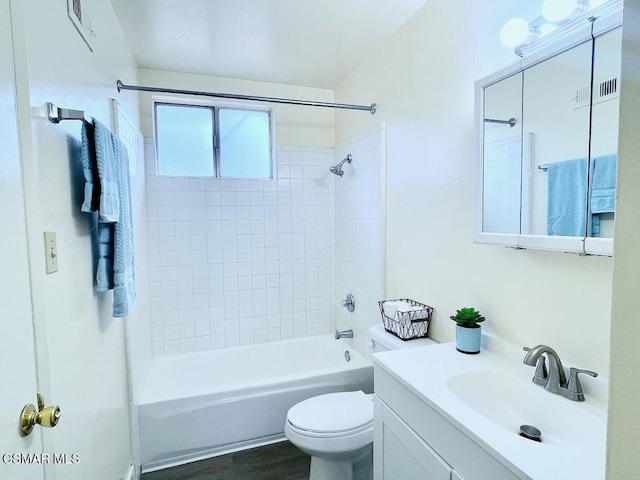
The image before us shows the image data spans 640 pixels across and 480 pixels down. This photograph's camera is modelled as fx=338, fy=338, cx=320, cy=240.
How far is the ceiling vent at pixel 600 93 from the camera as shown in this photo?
0.95m

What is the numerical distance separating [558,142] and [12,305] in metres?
1.61

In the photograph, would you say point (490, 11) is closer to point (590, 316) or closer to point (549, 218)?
point (549, 218)

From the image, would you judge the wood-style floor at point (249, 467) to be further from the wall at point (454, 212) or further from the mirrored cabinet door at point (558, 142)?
the mirrored cabinet door at point (558, 142)

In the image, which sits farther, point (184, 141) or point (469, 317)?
point (184, 141)

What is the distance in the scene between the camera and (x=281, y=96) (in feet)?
9.69

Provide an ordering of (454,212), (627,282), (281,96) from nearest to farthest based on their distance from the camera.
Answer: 1. (627,282)
2. (454,212)
3. (281,96)

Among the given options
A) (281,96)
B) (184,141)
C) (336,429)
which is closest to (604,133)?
(336,429)

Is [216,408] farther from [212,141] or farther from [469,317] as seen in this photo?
[212,141]

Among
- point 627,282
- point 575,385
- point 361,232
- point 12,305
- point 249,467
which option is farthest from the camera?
point 361,232

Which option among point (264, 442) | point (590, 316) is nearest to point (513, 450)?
point (590, 316)

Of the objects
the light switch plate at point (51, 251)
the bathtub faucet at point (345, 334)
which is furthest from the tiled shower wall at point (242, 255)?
the light switch plate at point (51, 251)

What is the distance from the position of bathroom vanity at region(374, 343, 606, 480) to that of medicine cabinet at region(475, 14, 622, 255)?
0.48 m

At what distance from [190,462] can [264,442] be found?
1.52ft

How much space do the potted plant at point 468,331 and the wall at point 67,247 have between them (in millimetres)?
1422
